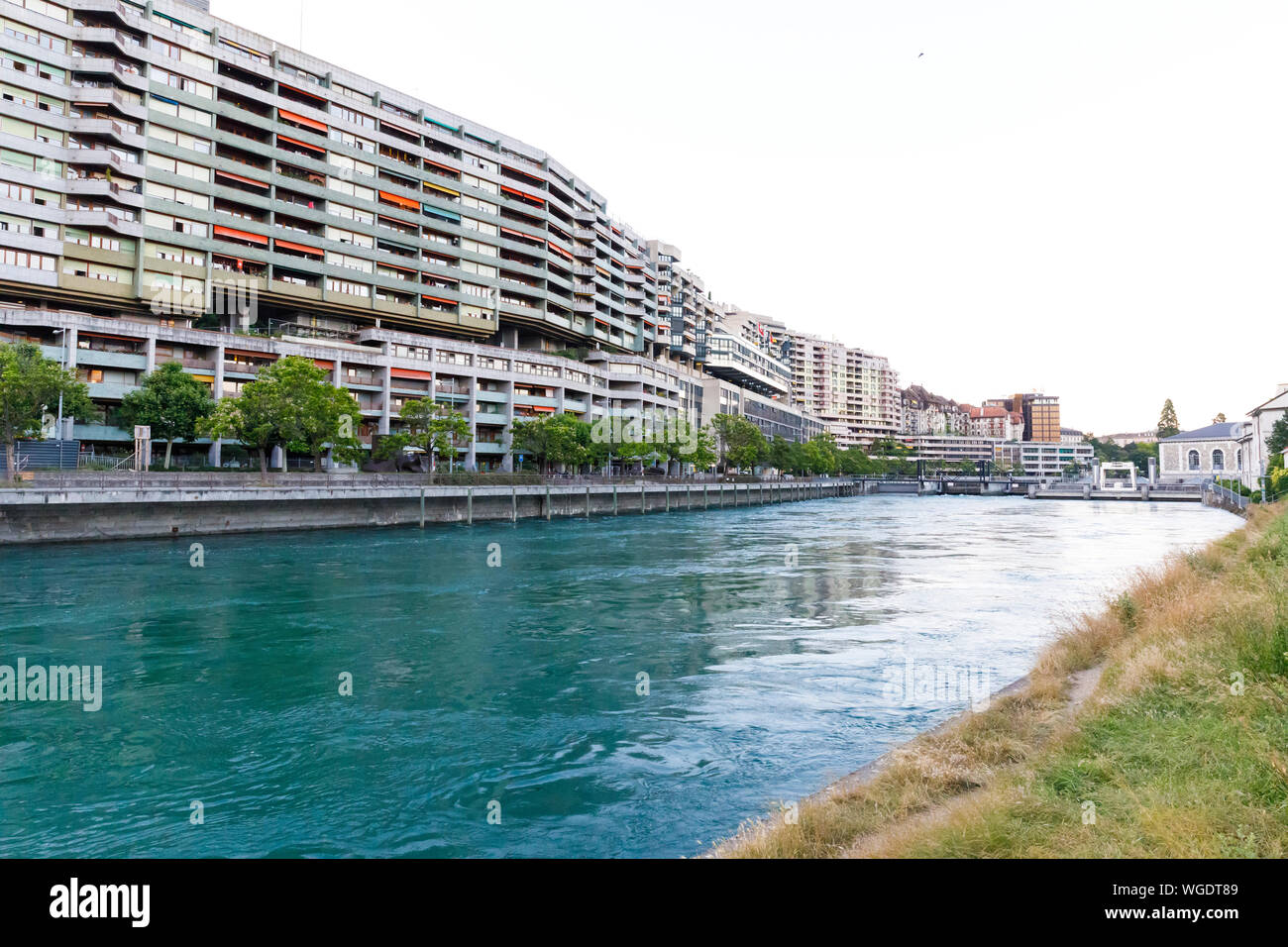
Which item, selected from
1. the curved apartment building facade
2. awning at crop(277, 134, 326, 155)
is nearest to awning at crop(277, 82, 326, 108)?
the curved apartment building facade

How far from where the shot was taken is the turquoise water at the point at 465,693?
11.2 metres

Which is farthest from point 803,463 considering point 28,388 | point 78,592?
point 78,592

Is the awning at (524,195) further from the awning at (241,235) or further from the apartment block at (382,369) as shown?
the awning at (241,235)

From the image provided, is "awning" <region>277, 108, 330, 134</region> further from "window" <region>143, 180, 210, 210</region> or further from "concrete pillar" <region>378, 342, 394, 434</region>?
"concrete pillar" <region>378, 342, 394, 434</region>

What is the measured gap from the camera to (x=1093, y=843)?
7.11 meters

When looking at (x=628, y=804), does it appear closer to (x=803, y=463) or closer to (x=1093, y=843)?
(x=1093, y=843)

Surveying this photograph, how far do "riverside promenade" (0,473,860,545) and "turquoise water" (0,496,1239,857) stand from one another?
500 centimetres

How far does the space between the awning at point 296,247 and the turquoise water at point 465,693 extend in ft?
179

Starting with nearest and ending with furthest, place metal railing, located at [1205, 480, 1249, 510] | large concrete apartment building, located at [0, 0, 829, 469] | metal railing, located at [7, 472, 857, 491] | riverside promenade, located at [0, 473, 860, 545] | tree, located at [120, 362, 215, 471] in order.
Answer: riverside promenade, located at [0, 473, 860, 545], metal railing, located at [7, 472, 857, 491], tree, located at [120, 362, 215, 471], large concrete apartment building, located at [0, 0, 829, 469], metal railing, located at [1205, 480, 1249, 510]

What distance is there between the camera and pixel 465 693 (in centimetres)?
1761

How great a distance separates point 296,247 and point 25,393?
43504 millimetres

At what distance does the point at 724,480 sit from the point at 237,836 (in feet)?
403

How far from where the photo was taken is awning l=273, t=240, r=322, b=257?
87.6 metres
